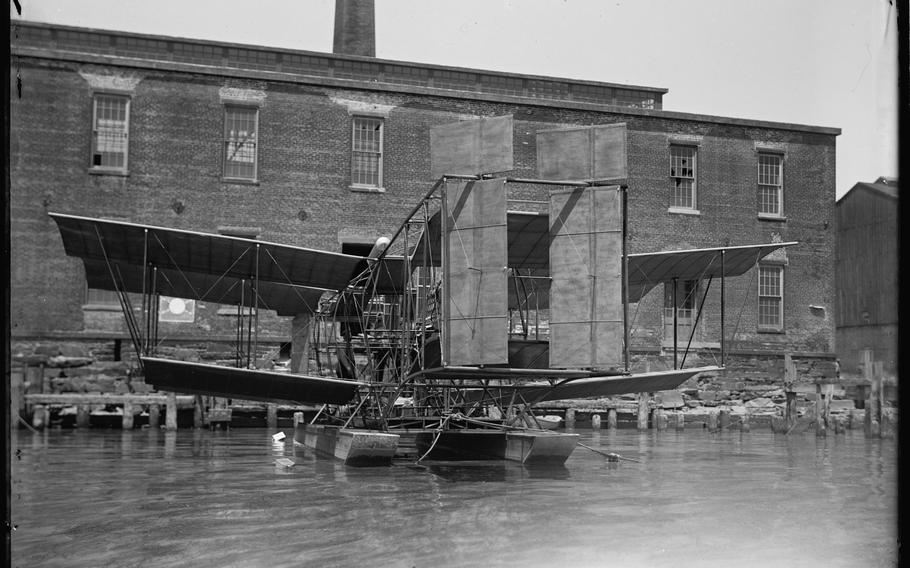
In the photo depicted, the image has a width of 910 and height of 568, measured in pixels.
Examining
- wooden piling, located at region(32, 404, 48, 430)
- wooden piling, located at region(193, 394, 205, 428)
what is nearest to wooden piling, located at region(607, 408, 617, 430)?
wooden piling, located at region(193, 394, 205, 428)

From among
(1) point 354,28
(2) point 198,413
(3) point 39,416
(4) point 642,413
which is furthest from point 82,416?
(1) point 354,28

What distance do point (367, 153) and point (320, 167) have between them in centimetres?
179

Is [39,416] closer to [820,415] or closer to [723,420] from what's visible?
[723,420]

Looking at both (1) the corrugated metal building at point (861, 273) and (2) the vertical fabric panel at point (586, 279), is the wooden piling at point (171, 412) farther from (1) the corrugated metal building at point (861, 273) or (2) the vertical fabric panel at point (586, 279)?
(1) the corrugated metal building at point (861, 273)

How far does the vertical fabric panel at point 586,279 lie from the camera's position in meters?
15.3

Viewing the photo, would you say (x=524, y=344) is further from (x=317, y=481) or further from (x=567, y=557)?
(x=567, y=557)

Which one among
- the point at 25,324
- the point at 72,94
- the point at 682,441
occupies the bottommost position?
the point at 682,441

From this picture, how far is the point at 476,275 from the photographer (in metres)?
15.2

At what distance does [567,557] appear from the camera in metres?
8.10

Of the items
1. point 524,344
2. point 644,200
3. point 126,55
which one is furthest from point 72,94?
point 524,344

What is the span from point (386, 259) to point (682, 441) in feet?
39.0

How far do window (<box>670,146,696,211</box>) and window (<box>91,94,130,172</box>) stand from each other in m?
20.2

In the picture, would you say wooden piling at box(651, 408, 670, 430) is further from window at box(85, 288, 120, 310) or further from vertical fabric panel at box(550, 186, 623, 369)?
vertical fabric panel at box(550, 186, 623, 369)

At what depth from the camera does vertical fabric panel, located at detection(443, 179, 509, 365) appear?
49.4 ft
